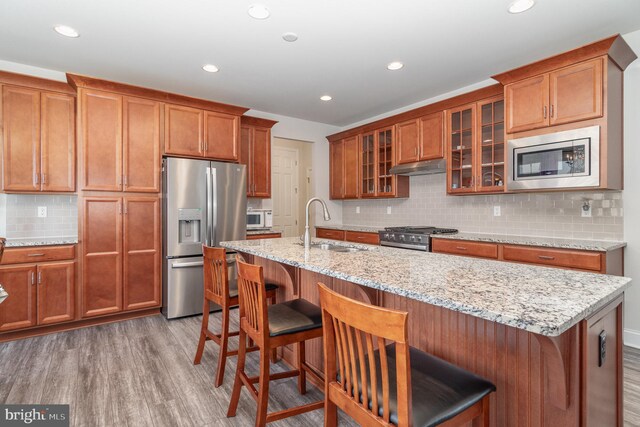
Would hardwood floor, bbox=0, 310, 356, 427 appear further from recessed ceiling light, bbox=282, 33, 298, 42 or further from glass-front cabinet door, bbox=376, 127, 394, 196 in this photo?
glass-front cabinet door, bbox=376, 127, 394, 196

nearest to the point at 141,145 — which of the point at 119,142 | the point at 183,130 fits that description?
the point at 119,142

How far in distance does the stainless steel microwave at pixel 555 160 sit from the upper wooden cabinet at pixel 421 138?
36.8 inches

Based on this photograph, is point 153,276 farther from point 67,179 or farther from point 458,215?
point 458,215

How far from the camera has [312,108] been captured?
15.8ft

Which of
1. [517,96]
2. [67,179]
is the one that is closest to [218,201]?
[67,179]

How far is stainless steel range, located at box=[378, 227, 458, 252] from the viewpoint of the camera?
3.77 m

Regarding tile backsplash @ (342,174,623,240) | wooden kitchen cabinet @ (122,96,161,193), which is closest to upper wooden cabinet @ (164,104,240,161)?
wooden kitchen cabinet @ (122,96,161,193)

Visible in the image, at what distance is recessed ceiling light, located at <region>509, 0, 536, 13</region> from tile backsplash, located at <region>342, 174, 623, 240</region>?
179 centimetres

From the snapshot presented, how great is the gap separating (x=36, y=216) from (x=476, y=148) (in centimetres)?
479

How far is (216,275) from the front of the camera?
2.33m

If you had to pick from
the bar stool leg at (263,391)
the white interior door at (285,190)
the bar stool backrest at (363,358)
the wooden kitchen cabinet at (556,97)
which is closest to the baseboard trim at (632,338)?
the wooden kitchen cabinet at (556,97)

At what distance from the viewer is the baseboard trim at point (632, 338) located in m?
2.83

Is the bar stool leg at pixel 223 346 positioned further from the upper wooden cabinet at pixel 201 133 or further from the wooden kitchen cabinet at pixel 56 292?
the upper wooden cabinet at pixel 201 133

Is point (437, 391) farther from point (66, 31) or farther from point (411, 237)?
point (66, 31)
